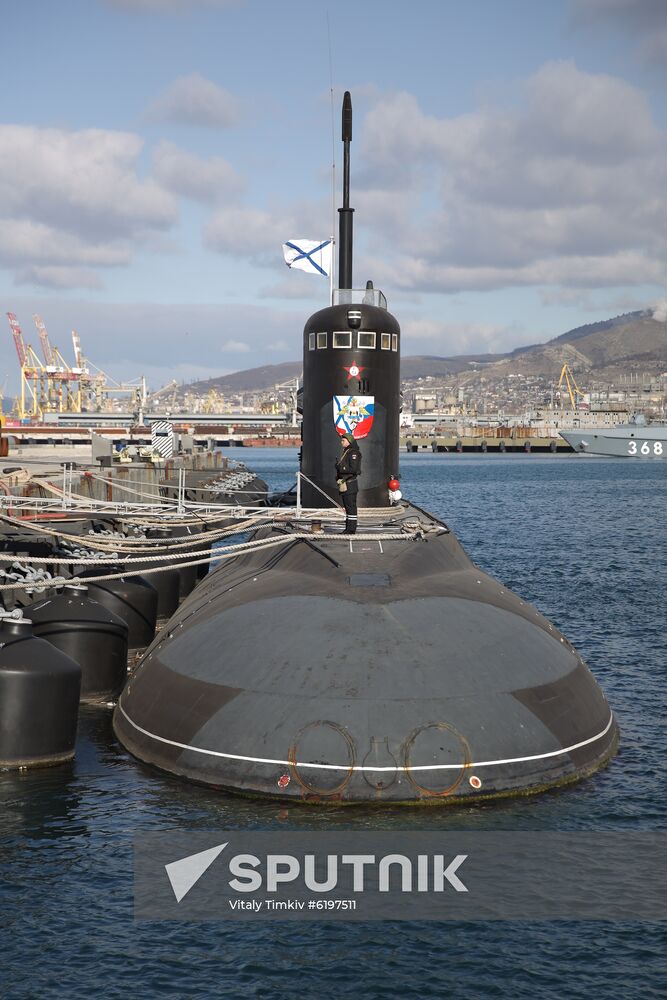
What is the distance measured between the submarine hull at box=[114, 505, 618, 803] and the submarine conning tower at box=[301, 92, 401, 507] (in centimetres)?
354

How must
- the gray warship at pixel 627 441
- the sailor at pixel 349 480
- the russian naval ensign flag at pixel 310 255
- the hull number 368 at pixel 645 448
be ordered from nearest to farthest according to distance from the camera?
1. the sailor at pixel 349 480
2. the russian naval ensign flag at pixel 310 255
3. the gray warship at pixel 627 441
4. the hull number 368 at pixel 645 448

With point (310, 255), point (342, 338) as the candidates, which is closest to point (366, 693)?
point (342, 338)

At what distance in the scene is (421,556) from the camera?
2000cm

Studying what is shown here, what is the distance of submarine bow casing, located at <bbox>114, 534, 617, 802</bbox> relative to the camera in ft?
46.9

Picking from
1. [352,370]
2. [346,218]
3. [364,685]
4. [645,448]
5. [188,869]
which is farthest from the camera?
[645,448]

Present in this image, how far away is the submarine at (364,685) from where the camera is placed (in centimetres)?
1433

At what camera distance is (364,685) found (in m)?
14.9

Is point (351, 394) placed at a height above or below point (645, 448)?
above

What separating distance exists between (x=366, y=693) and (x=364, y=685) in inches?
7.0

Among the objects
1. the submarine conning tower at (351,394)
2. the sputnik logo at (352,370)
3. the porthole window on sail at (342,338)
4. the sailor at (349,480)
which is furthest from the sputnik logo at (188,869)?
the porthole window on sail at (342,338)

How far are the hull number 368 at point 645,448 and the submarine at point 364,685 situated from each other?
556ft

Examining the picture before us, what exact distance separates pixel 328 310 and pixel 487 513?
178 ft

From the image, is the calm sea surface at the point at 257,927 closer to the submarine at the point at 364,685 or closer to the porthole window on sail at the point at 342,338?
the submarine at the point at 364,685

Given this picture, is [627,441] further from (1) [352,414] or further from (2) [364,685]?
(2) [364,685]
